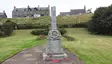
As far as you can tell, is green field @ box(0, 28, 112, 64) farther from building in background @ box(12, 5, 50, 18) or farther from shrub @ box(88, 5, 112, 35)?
building in background @ box(12, 5, 50, 18)

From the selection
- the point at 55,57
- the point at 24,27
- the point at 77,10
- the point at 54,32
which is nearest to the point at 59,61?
the point at 55,57

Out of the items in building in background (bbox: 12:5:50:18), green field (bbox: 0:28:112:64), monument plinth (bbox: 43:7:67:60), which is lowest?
green field (bbox: 0:28:112:64)

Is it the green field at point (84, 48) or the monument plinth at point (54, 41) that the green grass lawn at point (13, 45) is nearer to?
the green field at point (84, 48)

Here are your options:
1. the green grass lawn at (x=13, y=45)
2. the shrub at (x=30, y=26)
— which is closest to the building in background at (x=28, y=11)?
the shrub at (x=30, y=26)

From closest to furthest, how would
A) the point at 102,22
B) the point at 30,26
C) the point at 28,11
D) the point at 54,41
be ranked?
the point at 54,41
the point at 102,22
the point at 30,26
the point at 28,11

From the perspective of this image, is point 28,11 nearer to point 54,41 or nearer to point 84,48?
point 84,48

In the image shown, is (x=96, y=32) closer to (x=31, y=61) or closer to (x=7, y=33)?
(x=7, y=33)

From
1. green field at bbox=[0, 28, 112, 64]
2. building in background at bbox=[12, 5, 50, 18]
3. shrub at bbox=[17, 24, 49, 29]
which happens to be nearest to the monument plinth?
green field at bbox=[0, 28, 112, 64]

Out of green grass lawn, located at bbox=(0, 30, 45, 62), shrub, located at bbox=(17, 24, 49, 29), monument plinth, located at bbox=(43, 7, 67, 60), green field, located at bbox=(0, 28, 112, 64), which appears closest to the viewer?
green field, located at bbox=(0, 28, 112, 64)

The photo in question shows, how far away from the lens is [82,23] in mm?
64000

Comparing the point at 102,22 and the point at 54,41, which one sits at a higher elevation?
the point at 102,22

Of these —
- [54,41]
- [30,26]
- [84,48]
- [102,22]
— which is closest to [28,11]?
[30,26]

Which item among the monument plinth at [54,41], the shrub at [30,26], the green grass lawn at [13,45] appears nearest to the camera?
the monument plinth at [54,41]

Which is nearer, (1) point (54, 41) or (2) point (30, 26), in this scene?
(1) point (54, 41)
